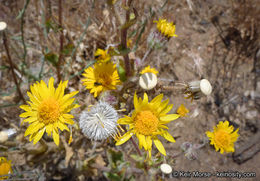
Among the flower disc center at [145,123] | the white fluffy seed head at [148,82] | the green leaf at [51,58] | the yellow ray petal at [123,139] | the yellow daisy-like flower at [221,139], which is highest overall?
the green leaf at [51,58]

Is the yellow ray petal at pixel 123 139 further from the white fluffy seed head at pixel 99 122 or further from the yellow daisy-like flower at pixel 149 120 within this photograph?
the white fluffy seed head at pixel 99 122

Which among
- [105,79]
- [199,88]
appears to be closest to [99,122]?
[105,79]

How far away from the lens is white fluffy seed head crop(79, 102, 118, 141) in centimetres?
193

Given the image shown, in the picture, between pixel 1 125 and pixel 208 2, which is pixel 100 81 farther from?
pixel 208 2

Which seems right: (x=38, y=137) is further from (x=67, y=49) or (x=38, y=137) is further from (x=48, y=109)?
(x=67, y=49)

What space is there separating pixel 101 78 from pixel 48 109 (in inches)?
34.2

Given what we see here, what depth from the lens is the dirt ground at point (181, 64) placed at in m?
3.22

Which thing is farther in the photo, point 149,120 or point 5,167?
point 5,167

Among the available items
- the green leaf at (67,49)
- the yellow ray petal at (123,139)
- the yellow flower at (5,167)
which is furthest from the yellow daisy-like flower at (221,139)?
the yellow flower at (5,167)

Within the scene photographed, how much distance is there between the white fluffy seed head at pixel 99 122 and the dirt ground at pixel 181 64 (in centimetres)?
95

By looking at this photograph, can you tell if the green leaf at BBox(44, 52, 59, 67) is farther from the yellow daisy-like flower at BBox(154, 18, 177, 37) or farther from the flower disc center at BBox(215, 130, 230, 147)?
the flower disc center at BBox(215, 130, 230, 147)

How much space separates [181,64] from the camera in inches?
163

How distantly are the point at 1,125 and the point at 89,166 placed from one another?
1.73 m

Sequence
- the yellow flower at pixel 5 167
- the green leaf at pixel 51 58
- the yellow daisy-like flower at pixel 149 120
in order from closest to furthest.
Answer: the yellow daisy-like flower at pixel 149 120 < the yellow flower at pixel 5 167 < the green leaf at pixel 51 58
